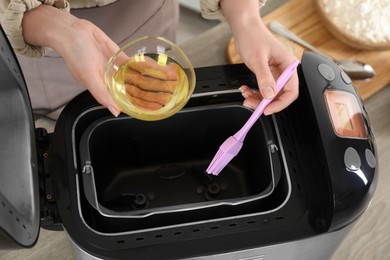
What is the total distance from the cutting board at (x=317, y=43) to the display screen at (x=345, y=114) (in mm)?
325

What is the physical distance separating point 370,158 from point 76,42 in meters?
0.40

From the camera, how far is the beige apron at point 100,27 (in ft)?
3.07

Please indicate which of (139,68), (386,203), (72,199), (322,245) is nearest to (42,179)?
(72,199)

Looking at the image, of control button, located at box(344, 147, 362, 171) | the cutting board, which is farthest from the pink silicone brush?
the cutting board

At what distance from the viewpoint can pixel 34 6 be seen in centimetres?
71

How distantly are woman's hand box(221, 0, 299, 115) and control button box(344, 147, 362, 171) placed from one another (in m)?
0.10

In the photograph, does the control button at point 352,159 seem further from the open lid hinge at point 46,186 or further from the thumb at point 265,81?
the open lid hinge at point 46,186

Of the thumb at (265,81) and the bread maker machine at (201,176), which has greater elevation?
the thumb at (265,81)

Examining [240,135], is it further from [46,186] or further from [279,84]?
[46,186]

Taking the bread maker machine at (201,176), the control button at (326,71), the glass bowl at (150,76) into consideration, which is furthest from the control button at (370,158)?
the glass bowl at (150,76)

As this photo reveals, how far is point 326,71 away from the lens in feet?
2.27

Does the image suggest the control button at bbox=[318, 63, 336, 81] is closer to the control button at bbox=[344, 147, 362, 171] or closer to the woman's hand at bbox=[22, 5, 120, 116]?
the control button at bbox=[344, 147, 362, 171]

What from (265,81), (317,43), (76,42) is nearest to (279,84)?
(265,81)

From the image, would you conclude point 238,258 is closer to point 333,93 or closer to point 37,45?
point 333,93
